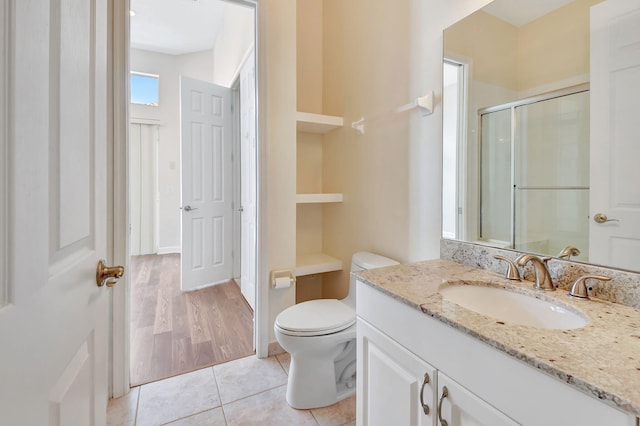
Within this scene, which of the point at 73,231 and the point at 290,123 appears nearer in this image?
the point at 73,231

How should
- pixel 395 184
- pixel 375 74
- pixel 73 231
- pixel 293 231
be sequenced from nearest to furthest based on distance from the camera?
pixel 73 231
pixel 395 184
pixel 375 74
pixel 293 231

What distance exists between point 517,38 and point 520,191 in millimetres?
584

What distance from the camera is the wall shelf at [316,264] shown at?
2.09 metres

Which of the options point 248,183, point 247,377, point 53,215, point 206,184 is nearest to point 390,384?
point 53,215

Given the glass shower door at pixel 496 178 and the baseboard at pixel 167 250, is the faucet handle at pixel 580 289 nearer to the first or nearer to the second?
the glass shower door at pixel 496 178

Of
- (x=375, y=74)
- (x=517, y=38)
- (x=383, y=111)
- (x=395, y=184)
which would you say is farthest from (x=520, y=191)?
(x=375, y=74)

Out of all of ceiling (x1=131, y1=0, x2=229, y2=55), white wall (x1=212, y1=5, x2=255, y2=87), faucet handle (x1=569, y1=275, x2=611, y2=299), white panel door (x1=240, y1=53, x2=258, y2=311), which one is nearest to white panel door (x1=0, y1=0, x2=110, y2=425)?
faucet handle (x1=569, y1=275, x2=611, y2=299)

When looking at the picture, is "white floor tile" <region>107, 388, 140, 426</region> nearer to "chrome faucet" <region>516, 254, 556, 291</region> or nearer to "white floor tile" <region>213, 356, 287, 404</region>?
"white floor tile" <region>213, 356, 287, 404</region>

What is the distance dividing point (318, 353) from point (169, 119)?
4593 millimetres

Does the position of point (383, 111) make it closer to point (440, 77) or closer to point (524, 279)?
point (440, 77)

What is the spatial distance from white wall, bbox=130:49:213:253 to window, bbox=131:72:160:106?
8 centimetres

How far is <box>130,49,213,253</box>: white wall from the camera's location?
183 inches

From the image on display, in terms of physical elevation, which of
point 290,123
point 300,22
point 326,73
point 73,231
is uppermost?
point 300,22

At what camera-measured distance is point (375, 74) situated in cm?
189
